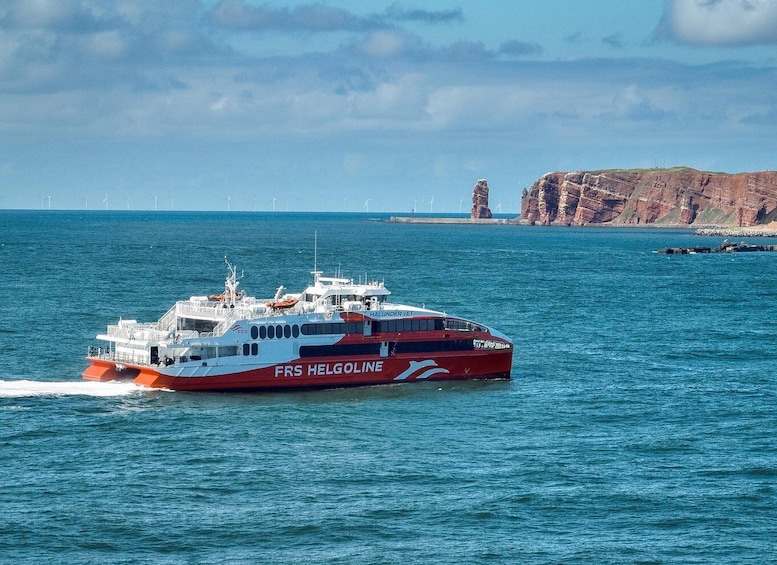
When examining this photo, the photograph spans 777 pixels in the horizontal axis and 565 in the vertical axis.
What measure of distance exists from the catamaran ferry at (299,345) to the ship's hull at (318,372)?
0.05 metres

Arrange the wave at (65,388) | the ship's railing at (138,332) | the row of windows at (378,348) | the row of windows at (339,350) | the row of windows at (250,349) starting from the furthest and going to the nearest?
the row of windows at (378,348)
the row of windows at (339,350)
the ship's railing at (138,332)
the row of windows at (250,349)
the wave at (65,388)

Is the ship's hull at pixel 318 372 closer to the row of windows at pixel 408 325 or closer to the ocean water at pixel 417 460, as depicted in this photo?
the ocean water at pixel 417 460

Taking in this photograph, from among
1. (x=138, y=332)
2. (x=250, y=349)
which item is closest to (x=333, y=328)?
(x=250, y=349)

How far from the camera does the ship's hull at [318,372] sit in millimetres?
54062

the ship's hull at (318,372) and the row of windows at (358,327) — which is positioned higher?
the row of windows at (358,327)

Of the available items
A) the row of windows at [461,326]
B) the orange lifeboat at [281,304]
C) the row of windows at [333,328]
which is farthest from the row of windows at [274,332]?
the row of windows at [461,326]

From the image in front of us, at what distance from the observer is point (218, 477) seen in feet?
135

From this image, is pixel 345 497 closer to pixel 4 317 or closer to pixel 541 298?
pixel 4 317

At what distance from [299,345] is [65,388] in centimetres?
1071

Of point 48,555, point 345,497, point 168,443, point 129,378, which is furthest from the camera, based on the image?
point 129,378

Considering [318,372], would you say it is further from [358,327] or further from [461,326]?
[461,326]

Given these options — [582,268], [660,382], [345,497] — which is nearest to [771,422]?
[660,382]

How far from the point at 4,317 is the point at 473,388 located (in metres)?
35.4

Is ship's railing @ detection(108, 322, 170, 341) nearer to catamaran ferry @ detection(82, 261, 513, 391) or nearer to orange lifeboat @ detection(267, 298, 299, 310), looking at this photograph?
catamaran ferry @ detection(82, 261, 513, 391)
